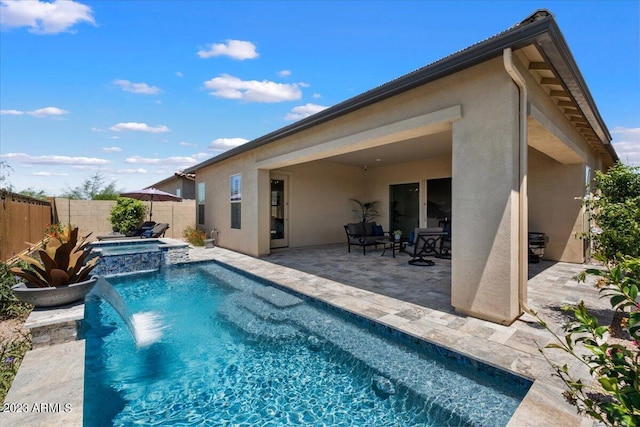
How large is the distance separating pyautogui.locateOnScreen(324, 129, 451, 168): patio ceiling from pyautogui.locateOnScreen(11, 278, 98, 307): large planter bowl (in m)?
6.97

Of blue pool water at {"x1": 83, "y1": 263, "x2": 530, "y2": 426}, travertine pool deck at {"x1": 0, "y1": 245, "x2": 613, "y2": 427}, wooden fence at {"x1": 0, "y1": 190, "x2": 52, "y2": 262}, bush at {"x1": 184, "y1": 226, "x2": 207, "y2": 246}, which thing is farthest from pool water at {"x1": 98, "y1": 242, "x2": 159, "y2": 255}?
blue pool water at {"x1": 83, "y1": 263, "x2": 530, "y2": 426}

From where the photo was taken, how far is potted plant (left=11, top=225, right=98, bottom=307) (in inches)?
124

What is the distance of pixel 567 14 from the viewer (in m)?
5.27

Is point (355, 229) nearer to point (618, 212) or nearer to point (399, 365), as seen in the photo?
point (618, 212)

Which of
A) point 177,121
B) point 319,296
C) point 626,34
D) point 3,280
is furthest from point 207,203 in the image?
point 626,34

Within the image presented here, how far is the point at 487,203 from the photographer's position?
3.95m

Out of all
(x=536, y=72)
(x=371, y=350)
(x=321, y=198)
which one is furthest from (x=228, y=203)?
(x=536, y=72)

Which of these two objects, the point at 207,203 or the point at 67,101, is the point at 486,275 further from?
the point at 67,101

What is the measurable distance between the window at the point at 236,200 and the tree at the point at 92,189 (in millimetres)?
26331

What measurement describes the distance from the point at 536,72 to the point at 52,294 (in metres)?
6.95

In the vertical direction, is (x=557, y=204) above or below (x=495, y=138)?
below

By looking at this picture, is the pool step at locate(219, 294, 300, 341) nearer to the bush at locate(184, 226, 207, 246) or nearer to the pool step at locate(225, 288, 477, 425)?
the pool step at locate(225, 288, 477, 425)

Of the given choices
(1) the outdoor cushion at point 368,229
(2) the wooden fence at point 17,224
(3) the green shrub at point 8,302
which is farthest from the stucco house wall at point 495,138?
(2) the wooden fence at point 17,224

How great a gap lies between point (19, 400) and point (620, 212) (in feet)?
21.6
